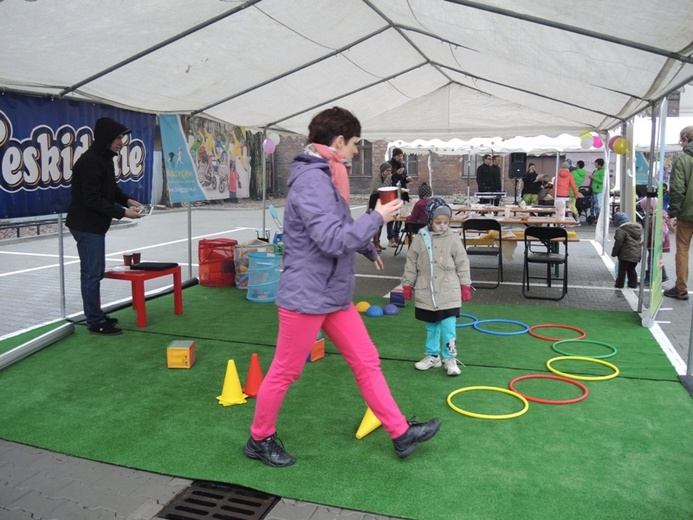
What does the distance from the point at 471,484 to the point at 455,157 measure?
33.1 meters

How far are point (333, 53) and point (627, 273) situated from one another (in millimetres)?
5330

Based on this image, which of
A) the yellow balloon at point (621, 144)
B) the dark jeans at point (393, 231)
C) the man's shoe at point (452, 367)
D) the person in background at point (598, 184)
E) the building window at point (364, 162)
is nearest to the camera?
the man's shoe at point (452, 367)

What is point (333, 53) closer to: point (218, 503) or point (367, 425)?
point (367, 425)

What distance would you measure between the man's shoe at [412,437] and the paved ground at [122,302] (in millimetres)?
575

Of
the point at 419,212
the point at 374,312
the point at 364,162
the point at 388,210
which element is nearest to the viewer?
the point at 388,210

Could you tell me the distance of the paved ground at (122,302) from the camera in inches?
129

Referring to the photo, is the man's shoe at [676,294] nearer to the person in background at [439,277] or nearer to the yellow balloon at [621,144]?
the yellow balloon at [621,144]

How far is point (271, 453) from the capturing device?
12.0 ft

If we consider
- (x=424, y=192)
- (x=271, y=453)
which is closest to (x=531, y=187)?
(x=424, y=192)

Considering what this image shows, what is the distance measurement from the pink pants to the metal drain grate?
420 mm

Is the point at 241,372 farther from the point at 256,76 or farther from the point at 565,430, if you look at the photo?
the point at 256,76

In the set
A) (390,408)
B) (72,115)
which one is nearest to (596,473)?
(390,408)

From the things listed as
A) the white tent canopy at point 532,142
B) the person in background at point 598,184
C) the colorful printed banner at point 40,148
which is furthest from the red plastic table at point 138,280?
the person in background at point 598,184

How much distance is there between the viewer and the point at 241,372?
5387 millimetres
